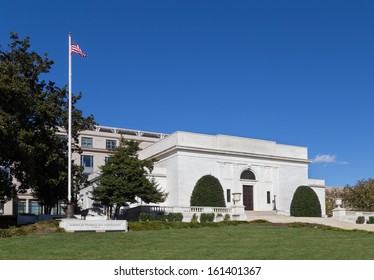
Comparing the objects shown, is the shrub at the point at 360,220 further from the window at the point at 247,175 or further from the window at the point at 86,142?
the window at the point at 86,142

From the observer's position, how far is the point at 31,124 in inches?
1294

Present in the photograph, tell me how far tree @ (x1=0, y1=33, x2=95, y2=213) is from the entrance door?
750 inches

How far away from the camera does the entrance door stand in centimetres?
4919

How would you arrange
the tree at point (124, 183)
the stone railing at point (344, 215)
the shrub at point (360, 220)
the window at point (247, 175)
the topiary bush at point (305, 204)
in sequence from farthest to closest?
1. the window at point (247, 175)
2. the topiary bush at point (305, 204)
3. the stone railing at point (344, 215)
4. the shrub at point (360, 220)
5. the tree at point (124, 183)

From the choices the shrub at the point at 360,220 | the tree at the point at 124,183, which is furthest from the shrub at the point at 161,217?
the shrub at the point at 360,220

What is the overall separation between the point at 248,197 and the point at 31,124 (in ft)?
80.3

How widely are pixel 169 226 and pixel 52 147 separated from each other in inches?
394

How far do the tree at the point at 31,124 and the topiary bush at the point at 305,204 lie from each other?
2366cm

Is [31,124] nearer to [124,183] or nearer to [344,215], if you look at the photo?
[124,183]

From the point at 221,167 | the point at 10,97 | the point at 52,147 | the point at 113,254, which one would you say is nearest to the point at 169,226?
the point at 52,147

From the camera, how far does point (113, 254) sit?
15672mm

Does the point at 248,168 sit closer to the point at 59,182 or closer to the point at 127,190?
the point at 127,190

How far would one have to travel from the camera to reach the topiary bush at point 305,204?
49031 mm

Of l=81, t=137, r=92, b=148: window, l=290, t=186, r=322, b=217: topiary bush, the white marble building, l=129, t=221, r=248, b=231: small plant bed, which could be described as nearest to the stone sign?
l=129, t=221, r=248, b=231: small plant bed
